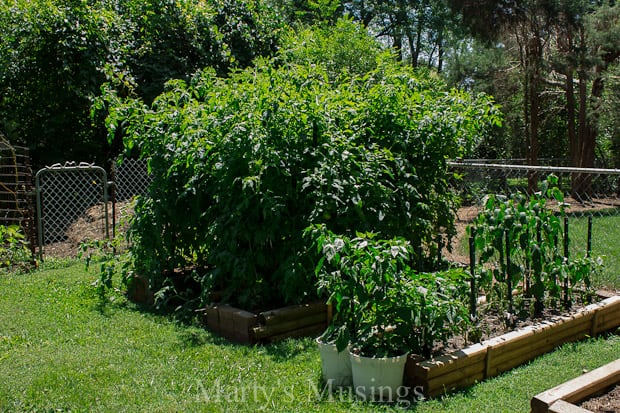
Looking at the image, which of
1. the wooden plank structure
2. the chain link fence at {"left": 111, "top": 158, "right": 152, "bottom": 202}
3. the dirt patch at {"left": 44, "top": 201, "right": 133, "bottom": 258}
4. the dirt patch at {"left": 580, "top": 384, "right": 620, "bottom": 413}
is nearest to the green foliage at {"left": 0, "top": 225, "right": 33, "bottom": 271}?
the wooden plank structure

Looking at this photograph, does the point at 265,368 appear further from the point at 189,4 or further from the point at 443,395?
the point at 189,4

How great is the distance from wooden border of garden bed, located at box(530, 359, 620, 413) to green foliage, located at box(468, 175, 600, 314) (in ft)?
3.28

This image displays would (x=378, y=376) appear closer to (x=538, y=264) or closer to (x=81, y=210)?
(x=538, y=264)

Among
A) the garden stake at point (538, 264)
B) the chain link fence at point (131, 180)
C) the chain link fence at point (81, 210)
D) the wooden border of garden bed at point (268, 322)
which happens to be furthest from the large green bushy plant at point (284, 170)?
the chain link fence at point (131, 180)

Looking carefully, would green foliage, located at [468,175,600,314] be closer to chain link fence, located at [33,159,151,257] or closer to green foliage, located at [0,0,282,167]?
chain link fence, located at [33,159,151,257]

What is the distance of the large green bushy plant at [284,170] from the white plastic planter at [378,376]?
1279 mm

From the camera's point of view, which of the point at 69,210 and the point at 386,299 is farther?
the point at 69,210

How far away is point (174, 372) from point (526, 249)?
8.78 ft

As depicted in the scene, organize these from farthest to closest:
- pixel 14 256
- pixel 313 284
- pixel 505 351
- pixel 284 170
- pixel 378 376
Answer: pixel 14 256 < pixel 313 284 < pixel 284 170 < pixel 505 351 < pixel 378 376

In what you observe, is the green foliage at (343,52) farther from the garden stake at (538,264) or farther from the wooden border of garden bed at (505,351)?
the wooden border of garden bed at (505,351)

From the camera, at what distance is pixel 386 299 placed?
3.62 meters

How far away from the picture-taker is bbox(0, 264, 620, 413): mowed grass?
11.6 feet

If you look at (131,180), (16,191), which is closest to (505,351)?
(16,191)

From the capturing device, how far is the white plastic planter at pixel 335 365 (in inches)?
146
